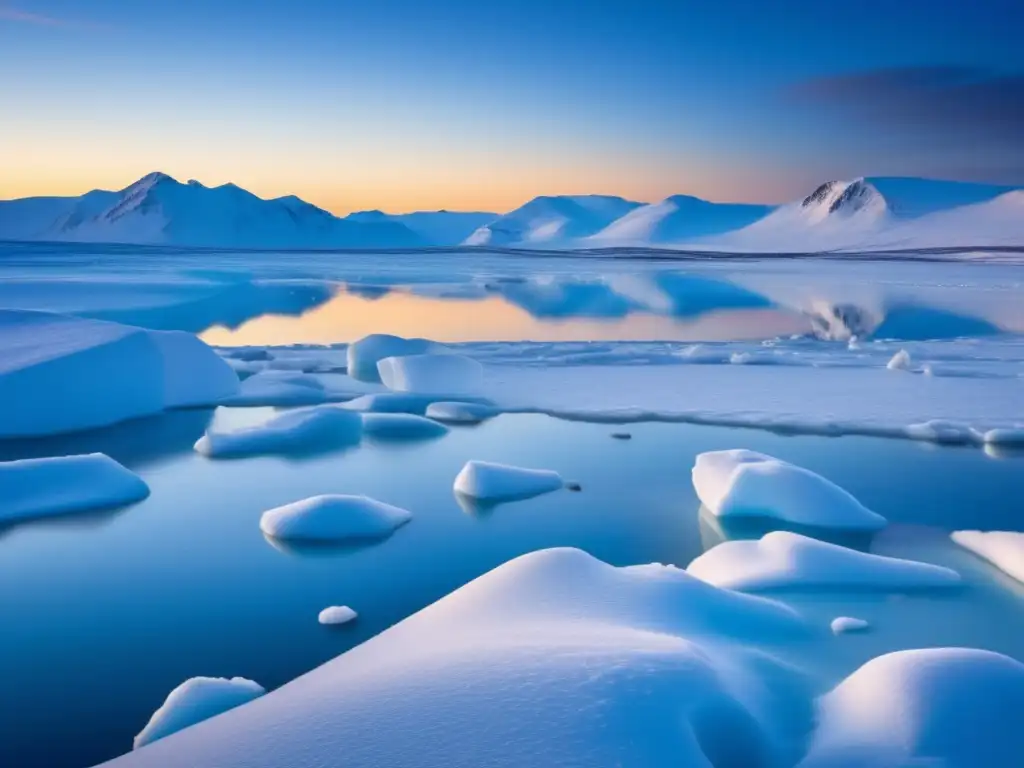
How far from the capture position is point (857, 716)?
8.17 ft

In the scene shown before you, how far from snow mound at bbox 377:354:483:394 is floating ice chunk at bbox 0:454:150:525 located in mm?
3815

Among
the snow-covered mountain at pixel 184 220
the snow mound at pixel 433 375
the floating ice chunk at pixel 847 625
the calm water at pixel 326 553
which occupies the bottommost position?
the calm water at pixel 326 553

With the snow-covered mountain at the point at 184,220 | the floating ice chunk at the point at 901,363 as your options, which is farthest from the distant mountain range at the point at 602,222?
the floating ice chunk at the point at 901,363

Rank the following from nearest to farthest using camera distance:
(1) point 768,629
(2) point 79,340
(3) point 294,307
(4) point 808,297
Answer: (1) point 768,629
(2) point 79,340
(3) point 294,307
(4) point 808,297

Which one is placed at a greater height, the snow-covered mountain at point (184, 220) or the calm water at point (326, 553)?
the snow-covered mountain at point (184, 220)

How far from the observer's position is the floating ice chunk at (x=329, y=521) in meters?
4.81

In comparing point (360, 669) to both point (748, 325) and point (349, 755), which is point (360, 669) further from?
point (748, 325)

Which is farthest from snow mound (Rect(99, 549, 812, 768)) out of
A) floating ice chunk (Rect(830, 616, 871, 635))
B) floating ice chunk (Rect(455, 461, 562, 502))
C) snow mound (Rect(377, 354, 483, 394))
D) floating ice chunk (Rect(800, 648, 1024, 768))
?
snow mound (Rect(377, 354, 483, 394))

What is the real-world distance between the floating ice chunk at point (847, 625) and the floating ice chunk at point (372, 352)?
23.9ft

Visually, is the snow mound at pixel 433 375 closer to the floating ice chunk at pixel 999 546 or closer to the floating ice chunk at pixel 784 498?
the floating ice chunk at pixel 784 498

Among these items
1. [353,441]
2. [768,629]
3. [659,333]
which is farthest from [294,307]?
[768,629]

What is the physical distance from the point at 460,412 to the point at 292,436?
175cm

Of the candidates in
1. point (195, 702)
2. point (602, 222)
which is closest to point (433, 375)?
point (195, 702)

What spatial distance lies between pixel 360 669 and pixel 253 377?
7.60 meters
